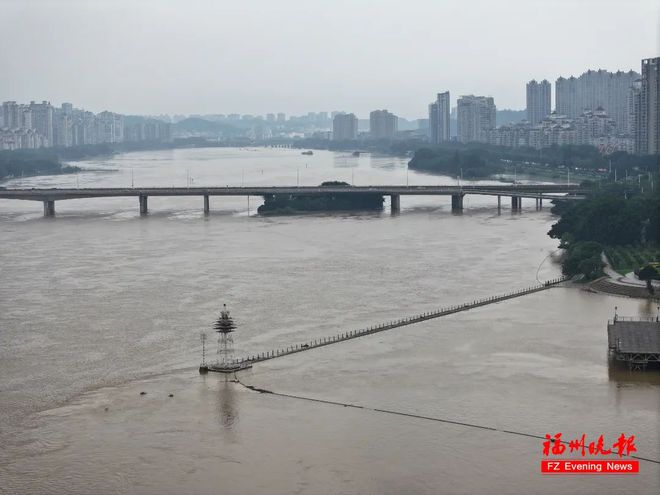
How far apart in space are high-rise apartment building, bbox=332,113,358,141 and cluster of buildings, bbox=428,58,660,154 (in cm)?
1316

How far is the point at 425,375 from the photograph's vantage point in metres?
7.80

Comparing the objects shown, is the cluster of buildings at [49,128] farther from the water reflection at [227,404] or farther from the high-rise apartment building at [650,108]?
the water reflection at [227,404]

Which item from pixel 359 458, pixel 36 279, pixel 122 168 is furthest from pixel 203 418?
pixel 122 168

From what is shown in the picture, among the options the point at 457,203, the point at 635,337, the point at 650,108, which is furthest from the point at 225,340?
the point at 650,108

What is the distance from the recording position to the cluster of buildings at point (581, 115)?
2958cm

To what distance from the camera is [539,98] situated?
53.8 metres

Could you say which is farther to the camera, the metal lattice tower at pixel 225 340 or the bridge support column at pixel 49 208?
the bridge support column at pixel 49 208

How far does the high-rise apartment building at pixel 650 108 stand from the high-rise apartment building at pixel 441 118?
24840 millimetres

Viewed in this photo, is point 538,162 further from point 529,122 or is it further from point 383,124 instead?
point 383,124

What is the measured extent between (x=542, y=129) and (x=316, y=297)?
99.6ft

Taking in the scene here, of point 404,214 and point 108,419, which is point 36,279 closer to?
point 108,419

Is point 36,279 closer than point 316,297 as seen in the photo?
No
